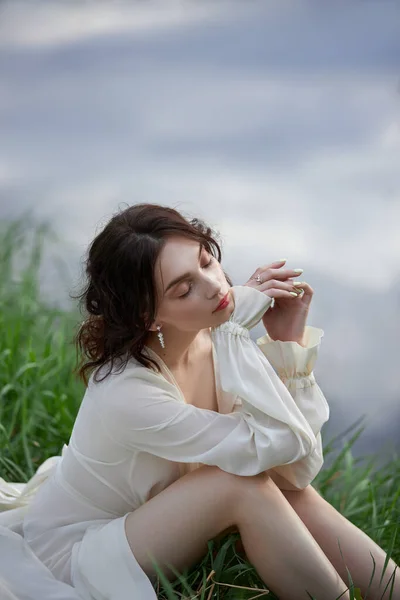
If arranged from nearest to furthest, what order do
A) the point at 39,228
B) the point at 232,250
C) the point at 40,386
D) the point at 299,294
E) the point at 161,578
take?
the point at 161,578, the point at 299,294, the point at 40,386, the point at 39,228, the point at 232,250

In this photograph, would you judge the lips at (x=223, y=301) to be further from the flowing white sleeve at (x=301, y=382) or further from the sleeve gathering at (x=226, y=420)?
the flowing white sleeve at (x=301, y=382)


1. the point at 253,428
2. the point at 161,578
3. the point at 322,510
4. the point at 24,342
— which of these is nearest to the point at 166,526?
the point at 161,578

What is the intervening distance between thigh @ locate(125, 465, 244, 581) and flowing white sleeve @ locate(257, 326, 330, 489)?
23cm

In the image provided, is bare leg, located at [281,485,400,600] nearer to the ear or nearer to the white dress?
the white dress

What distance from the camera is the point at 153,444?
6.18 feet

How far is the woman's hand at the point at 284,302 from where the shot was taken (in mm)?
2018

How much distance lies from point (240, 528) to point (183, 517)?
125mm

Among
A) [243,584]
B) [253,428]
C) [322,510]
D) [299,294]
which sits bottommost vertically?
[243,584]

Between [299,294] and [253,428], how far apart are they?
37 cm

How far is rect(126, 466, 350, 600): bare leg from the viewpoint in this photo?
6.05 ft

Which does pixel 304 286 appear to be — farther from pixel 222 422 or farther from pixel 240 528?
pixel 240 528

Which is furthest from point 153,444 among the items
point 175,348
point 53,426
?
point 53,426

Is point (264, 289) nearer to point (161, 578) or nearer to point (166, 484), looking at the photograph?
point (166, 484)

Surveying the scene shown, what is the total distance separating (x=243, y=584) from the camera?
2.04 metres
